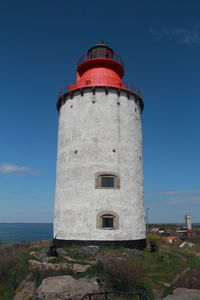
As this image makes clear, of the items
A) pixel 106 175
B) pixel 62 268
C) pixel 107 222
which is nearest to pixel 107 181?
pixel 106 175

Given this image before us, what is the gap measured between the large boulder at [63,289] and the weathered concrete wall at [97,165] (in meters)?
8.04

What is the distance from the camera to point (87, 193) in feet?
65.8

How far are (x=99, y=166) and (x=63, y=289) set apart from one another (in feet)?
35.9

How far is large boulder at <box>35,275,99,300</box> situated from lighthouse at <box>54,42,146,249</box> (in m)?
7.92

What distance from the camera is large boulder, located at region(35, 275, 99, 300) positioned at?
10453mm

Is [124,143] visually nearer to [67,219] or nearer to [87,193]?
[87,193]

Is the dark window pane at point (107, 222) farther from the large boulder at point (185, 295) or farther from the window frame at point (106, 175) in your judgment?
the large boulder at point (185, 295)

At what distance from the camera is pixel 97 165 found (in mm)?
20484

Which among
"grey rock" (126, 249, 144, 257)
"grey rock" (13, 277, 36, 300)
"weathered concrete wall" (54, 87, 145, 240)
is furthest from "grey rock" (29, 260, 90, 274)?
"grey rock" (126, 249, 144, 257)

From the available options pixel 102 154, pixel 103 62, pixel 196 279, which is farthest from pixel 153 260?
pixel 103 62

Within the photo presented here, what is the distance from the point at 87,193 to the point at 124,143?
5353mm

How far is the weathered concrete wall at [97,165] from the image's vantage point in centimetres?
1981

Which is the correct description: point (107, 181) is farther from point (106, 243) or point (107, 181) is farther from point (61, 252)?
point (61, 252)

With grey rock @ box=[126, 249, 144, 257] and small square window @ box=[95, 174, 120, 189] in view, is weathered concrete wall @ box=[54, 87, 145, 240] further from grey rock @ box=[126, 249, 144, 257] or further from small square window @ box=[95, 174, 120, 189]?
grey rock @ box=[126, 249, 144, 257]
